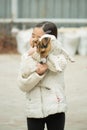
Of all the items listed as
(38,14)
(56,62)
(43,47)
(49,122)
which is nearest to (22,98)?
(49,122)

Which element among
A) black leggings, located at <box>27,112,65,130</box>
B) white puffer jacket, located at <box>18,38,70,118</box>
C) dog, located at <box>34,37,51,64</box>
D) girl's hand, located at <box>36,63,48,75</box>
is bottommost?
black leggings, located at <box>27,112,65,130</box>

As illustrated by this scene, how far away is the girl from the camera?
12.0ft

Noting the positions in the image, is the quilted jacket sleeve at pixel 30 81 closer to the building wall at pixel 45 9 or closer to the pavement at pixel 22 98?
the pavement at pixel 22 98

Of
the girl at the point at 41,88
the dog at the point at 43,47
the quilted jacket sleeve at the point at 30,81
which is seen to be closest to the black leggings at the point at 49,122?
the girl at the point at 41,88

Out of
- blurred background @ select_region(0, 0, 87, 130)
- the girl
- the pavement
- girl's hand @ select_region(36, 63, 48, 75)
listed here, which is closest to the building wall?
blurred background @ select_region(0, 0, 87, 130)

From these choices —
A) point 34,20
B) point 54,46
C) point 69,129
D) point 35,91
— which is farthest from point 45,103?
point 34,20

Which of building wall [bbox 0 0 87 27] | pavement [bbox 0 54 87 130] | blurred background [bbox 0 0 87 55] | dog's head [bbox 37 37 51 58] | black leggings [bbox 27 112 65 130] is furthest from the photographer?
building wall [bbox 0 0 87 27]

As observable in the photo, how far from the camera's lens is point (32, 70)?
3.65 m

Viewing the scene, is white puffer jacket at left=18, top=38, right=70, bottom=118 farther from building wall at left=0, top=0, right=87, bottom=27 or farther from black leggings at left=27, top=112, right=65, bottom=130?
building wall at left=0, top=0, right=87, bottom=27

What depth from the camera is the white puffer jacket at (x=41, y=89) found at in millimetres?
3645

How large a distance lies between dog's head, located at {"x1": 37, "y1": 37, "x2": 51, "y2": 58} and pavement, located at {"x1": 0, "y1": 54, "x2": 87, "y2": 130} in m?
2.35

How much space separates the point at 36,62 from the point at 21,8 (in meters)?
10.9

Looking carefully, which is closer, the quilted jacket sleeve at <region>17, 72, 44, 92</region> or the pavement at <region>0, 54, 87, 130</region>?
the quilted jacket sleeve at <region>17, 72, 44, 92</region>

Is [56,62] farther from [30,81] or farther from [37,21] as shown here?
[37,21]
